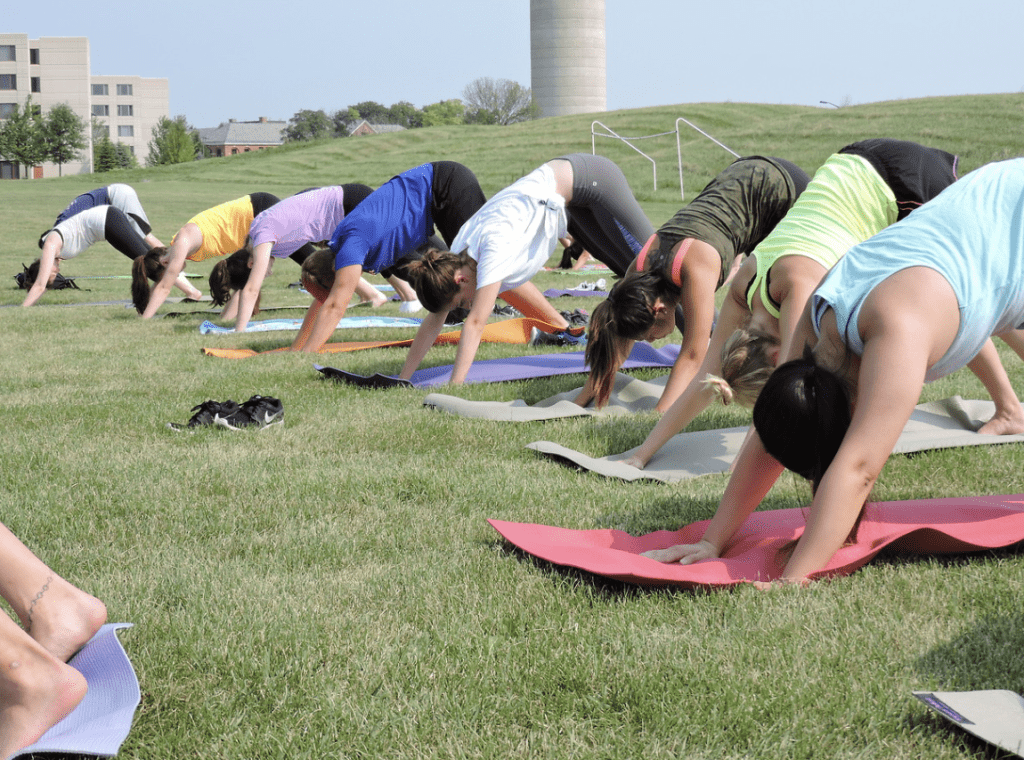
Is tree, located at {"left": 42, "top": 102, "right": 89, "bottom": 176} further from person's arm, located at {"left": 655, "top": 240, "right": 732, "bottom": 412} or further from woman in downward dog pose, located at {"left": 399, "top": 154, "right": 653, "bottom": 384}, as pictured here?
person's arm, located at {"left": 655, "top": 240, "right": 732, "bottom": 412}

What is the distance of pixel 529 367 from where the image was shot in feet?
20.4

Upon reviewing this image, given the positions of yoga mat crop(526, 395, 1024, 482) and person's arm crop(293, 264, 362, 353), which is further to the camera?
person's arm crop(293, 264, 362, 353)

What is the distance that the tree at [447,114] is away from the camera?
97.2m

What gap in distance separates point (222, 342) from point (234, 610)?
5.80 meters

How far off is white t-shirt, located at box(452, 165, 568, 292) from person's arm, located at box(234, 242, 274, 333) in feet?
9.15

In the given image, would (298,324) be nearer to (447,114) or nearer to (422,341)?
(422,341)

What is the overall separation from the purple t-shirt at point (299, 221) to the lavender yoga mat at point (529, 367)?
2.33 metres

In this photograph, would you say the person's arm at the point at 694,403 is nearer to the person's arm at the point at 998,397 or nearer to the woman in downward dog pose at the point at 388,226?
the person's arm at the point at 998,397

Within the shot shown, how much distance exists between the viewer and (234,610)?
8.20 feet

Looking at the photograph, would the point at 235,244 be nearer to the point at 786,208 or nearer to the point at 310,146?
the point at 786,208

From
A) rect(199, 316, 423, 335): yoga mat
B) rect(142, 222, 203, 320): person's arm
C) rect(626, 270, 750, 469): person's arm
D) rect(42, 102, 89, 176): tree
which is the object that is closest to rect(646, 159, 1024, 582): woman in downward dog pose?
rect(626, 270, 750, 469): person's arm

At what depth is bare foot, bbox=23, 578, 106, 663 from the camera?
206 centimetres

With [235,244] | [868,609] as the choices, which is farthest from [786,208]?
[235,244]

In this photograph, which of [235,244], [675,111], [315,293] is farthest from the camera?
[675,111]
